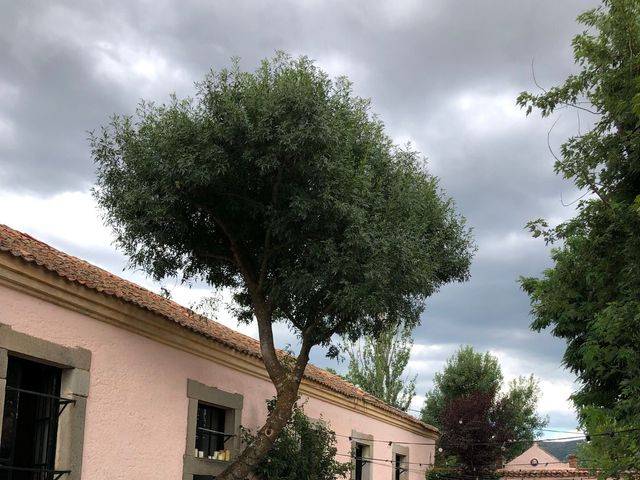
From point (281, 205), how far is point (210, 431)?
422 centimetres

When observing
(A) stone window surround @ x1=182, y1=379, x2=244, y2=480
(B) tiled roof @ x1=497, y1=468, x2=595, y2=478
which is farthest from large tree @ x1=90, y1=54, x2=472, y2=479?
(B) tiled roof @ x1=497, y1=468, x2=595, y2=478

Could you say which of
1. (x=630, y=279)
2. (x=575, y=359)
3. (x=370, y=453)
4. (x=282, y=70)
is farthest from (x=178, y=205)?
(x=575, y=359)

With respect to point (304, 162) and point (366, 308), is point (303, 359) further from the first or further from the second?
point (304, 162)

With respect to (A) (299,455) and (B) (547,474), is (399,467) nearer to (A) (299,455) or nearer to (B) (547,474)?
(B) (547,474)

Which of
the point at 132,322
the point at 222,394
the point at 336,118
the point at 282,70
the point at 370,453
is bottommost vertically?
the point at 370,453

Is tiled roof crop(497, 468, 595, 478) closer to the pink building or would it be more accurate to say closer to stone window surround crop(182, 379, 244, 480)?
the pink building

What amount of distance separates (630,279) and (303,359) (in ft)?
14.4

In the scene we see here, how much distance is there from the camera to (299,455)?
12.5 meters

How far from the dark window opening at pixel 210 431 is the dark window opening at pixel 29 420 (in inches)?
126

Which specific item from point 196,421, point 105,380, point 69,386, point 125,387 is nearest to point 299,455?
point 196,421

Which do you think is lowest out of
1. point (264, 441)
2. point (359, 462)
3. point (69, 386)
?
point (359, 462)

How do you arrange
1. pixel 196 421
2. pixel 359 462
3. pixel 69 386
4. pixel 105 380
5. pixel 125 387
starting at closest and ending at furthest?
pixel 69 386 → pixel 105 380 → pixel 125 387 → pixel 196 421 → pixel 359 462

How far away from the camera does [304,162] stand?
30.6 feet

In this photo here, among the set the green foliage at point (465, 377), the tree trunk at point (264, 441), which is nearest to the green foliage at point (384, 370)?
the green foliage at point (465, 377)
